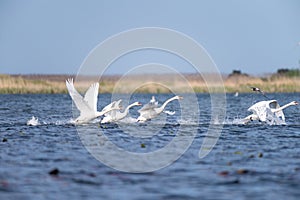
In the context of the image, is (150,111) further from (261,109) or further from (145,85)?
(145,85)

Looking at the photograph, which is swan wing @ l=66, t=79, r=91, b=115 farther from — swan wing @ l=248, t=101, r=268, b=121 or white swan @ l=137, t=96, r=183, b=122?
swan wing @ l=248, t=101, r=268, b=121

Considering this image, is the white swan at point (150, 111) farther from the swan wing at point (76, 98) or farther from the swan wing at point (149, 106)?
the swan wing at point (76, 98)

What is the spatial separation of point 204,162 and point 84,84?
51.1 metres

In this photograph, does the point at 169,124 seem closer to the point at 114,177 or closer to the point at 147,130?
the point at 147,130

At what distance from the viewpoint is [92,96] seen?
2583 centimetres

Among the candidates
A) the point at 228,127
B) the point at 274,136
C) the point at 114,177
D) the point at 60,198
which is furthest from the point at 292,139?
the point at 60,198

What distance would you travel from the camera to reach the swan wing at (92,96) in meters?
25.5

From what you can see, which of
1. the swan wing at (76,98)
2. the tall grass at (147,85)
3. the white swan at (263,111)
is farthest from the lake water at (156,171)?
the tall grass at (147,85)

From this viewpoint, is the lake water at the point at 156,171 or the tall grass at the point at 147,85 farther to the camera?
the tall grass at the point at 147,85

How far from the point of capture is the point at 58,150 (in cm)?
2028

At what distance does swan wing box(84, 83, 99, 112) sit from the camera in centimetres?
2553

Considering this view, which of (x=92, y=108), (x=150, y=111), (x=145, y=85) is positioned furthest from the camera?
(x=145, y=85)

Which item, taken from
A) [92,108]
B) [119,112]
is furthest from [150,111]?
[92,108]

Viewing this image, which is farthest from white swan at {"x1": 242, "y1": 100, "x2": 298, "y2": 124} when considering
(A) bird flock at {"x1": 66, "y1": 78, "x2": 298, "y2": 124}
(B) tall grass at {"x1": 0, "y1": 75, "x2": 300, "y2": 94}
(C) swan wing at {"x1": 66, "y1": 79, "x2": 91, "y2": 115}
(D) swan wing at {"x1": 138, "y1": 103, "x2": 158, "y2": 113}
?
(B) tall grass at {"x1": 0, "y1": 75, "x2": 300, "y2": 94}
